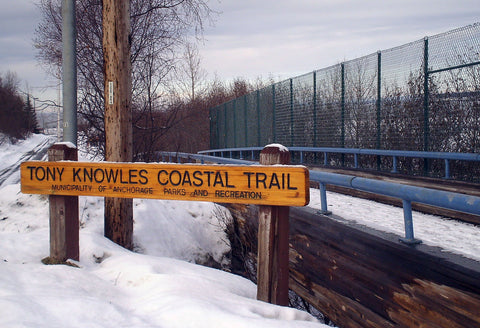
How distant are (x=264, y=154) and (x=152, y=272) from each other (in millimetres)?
1533

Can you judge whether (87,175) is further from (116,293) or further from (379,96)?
(379,96)

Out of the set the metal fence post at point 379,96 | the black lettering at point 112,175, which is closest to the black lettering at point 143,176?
the black lettering at point 112,175

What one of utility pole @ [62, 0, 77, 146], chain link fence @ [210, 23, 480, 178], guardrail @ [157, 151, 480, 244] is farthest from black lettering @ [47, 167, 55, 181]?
chain link fence @ [210, 23, 480, 178]

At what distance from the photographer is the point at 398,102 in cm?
1048

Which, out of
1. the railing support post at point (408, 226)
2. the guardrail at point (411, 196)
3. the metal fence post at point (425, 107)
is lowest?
the railing support post at point (408, 226)

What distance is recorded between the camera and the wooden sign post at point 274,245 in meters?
3.68

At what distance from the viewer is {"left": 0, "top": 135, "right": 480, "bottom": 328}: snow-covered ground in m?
3.08

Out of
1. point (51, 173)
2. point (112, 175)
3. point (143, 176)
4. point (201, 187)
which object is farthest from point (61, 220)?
point (201, 187)

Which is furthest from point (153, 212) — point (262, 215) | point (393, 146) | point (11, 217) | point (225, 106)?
point (225, 106)

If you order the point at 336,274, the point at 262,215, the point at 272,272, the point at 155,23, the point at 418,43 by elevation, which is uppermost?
the point at 155,23

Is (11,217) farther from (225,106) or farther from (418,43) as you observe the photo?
(225,106)

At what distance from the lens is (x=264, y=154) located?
3715 millimetres

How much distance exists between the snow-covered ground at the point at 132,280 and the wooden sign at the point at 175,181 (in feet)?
2.44

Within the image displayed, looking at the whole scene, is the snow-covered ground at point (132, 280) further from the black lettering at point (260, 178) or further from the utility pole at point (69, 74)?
the utility pole at point (69, 74)
